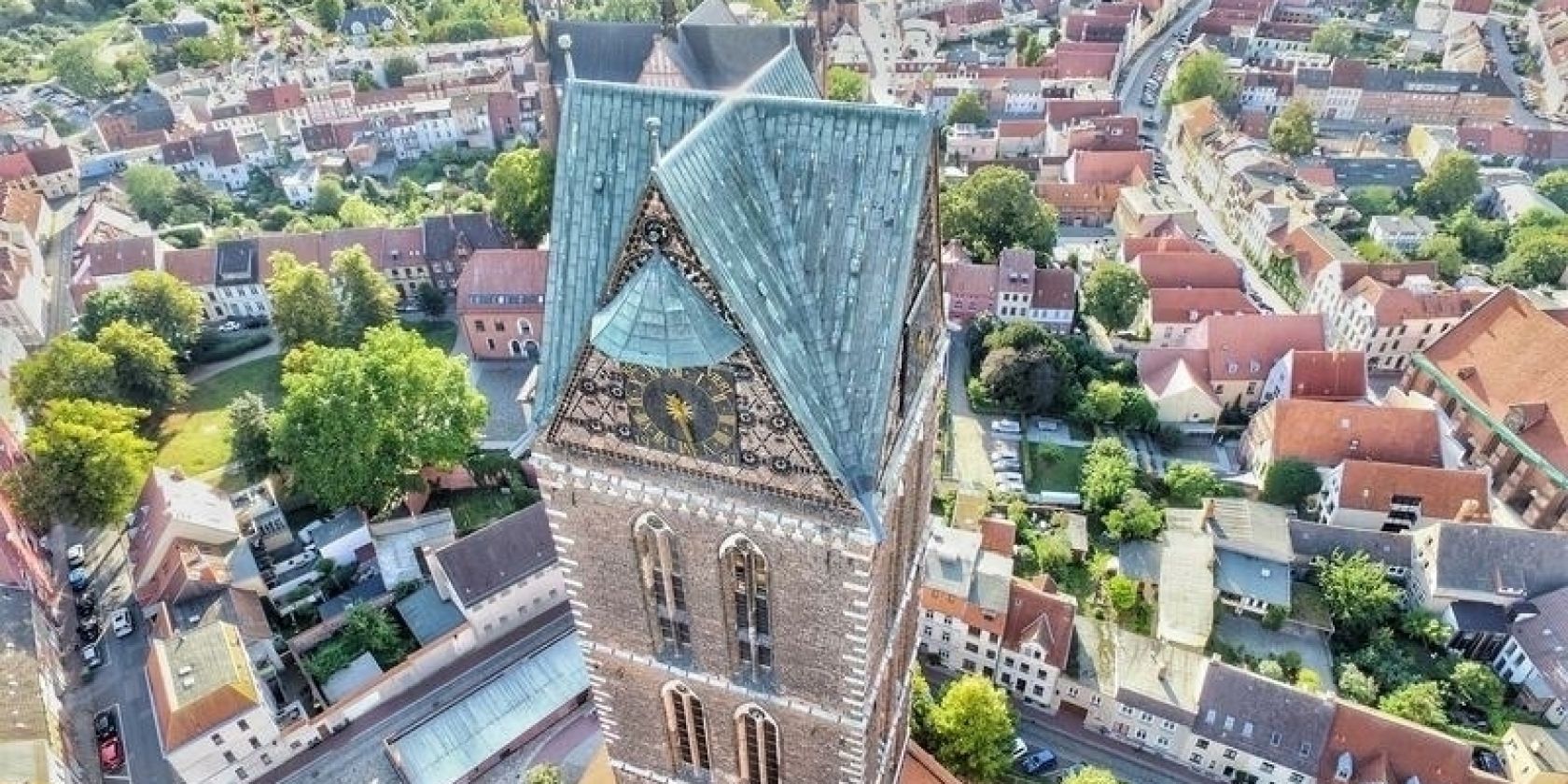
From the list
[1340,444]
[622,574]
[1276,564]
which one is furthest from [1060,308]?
[622,574]

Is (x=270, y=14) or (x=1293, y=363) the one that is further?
(x=270, y=14)

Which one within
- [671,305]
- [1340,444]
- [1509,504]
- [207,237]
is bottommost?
[1509,504]

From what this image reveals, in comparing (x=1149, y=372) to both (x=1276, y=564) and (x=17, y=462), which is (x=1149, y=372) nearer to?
(x=1276, y=564)

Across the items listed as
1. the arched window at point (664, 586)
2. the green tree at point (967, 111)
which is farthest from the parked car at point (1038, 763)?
the green tree at point (967, 111)

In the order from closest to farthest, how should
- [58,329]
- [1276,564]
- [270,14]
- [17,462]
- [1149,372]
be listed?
[1276,564], [17,462], [1149,372], [58,329], [270,14]

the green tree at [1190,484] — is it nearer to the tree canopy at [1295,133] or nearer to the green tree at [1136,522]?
the green tree at [1136,522]

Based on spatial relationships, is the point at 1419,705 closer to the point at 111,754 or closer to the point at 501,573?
the point at 501,573

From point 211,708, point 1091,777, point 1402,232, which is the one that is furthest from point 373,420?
point 1402,232
